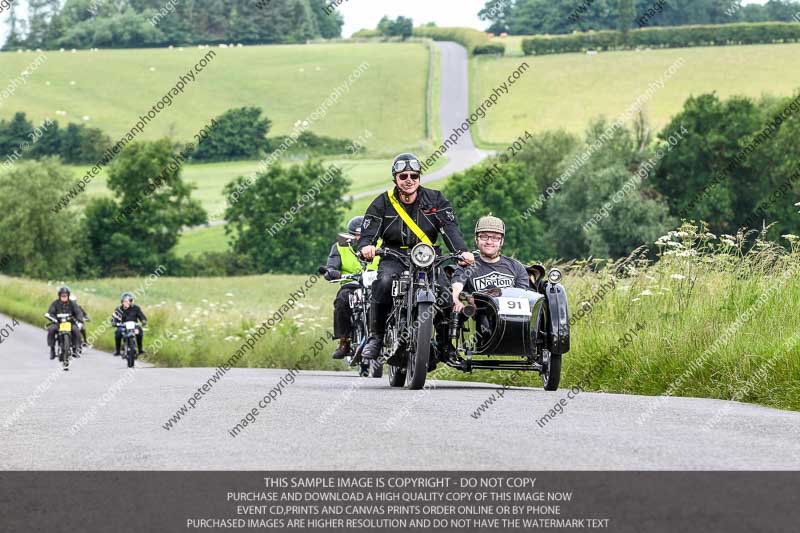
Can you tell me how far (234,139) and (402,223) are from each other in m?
116

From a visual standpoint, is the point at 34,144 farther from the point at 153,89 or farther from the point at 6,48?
the point at 6,48

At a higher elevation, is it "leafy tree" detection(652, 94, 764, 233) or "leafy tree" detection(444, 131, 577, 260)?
"leafy tree" detection(652, 94, 764, 233)

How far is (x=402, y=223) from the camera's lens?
1214 centimetres

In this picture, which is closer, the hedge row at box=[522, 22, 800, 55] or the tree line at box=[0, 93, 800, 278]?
the tree line at box=[0, 93, 800, 278]

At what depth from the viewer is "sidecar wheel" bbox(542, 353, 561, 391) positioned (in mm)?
Answer: 11953

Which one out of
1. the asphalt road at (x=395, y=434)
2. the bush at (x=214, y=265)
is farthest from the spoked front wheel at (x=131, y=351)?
Result: the bush at (x=214, y=265)

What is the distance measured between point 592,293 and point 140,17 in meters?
163

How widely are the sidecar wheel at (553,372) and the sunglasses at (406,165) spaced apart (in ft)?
6.75

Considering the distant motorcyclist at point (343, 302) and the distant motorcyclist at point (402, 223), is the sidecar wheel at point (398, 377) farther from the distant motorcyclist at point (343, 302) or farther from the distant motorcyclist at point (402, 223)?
the distant motorcyclist at point (343, 302)

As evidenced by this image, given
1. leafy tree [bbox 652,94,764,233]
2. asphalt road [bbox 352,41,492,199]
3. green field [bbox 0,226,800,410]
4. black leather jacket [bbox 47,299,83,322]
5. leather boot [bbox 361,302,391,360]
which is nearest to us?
green field [bbox 0,226,800,410]

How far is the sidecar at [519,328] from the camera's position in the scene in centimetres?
1159

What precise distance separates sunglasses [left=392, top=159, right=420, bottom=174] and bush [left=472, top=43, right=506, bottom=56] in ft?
473

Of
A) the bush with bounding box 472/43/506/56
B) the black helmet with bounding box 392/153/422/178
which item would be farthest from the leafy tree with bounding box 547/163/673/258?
the bush with bounding box 472/43/506/56

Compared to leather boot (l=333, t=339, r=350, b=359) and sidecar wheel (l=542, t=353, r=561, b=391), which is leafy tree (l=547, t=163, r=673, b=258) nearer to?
leather boot (l=333, t=339, r=350, b=359)
